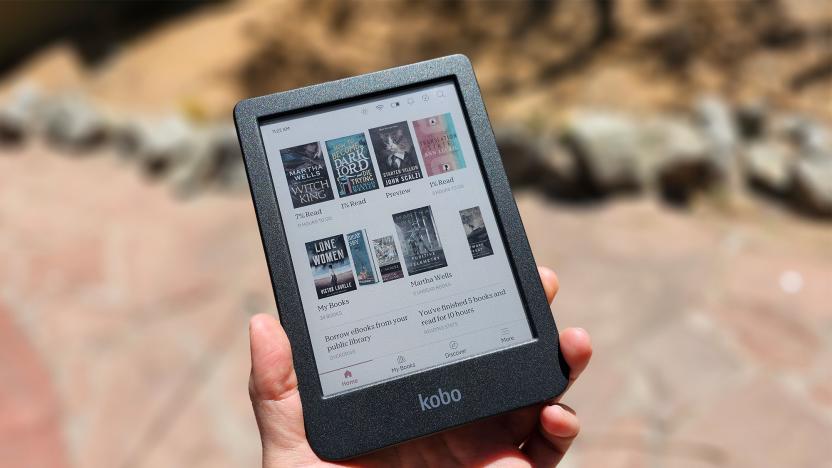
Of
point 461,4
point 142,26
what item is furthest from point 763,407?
point 142,26

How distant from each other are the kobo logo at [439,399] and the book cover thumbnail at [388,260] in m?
0.22

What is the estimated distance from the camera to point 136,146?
13.7 ft

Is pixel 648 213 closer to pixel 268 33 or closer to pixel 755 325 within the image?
pixel 755 325

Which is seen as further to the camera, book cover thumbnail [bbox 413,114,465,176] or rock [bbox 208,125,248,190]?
rock [bbox 208,125,248,190]

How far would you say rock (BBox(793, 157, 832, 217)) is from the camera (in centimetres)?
303

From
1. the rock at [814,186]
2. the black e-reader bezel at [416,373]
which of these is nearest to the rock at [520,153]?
the rock at [814,186]

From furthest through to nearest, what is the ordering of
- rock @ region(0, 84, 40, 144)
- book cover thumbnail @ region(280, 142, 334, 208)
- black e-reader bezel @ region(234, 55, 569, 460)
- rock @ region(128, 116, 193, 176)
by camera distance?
rock @ region(0, 84, 40, 144) → rock @ region(128, 116, 193, 176) → book cover thumbnail @ region(280, 142, 334, 208) → black e-reader bezel @ region(234, 55, 569, 460)

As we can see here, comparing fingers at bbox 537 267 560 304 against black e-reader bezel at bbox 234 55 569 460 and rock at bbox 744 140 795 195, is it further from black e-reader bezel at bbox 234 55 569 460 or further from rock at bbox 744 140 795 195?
rock at bbox 744 140 795 195

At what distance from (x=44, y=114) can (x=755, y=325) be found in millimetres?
4166

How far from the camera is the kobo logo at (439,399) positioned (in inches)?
50.0

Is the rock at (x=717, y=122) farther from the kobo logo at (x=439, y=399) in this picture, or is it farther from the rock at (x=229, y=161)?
the kobo logo at (x=439, y=399)

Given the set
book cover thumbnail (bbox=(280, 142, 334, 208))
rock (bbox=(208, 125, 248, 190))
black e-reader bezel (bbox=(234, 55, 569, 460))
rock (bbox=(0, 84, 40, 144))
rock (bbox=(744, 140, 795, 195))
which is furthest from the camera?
rock (bbox=(0, 84, 40, 144))

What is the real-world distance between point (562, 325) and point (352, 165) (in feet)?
4.90

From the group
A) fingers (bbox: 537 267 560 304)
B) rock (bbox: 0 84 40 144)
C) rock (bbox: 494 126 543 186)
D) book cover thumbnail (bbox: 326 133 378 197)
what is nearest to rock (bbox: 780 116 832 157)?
rock (bbox: 494 126 543 186)
